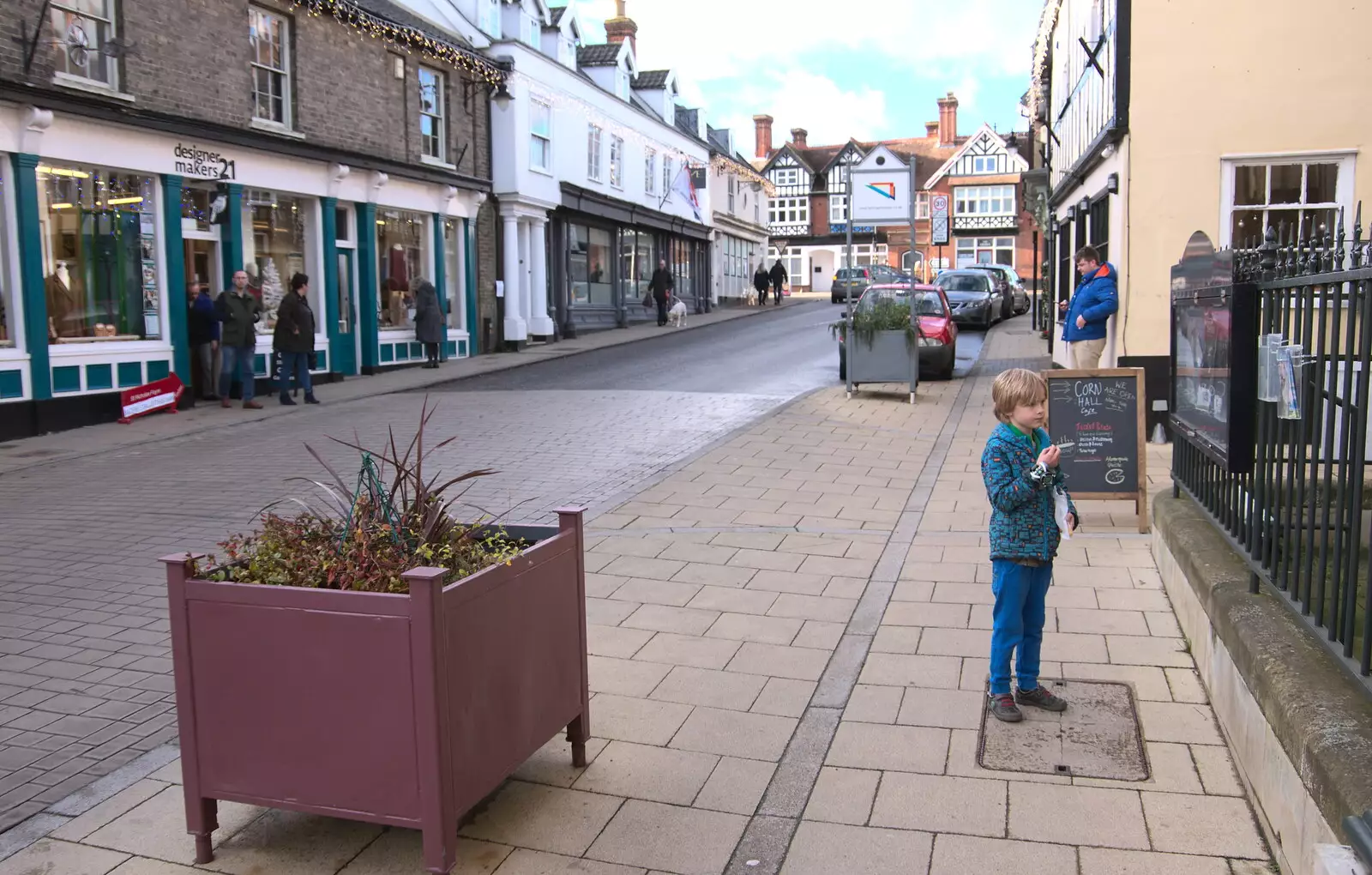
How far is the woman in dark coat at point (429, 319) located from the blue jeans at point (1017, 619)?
17.0 metres

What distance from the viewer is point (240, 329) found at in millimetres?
14758

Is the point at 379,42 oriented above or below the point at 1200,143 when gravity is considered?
above

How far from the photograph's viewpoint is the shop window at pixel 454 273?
888 inches

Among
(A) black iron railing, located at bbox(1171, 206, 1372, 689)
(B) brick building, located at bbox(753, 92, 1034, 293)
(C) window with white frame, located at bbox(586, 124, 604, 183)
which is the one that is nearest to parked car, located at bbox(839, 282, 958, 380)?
(A) black iron railing, located at bbox(1171, 206, 1372, 689)

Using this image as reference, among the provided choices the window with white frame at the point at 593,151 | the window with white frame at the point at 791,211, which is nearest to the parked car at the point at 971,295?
the window with white frame at the point at 593,151

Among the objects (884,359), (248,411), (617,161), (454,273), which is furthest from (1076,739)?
(617,161)

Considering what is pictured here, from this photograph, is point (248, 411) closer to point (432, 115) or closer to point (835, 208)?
point (432, 115)

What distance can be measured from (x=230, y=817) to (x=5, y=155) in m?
11.1

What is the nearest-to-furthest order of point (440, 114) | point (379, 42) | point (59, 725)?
1. point (59, 725)
2. point (379, 42)
3. point (440, 114)

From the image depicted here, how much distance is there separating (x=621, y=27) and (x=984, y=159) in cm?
3259

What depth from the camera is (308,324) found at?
15344 mm

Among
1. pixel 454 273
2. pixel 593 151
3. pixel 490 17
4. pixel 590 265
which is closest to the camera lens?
pixel 454 273

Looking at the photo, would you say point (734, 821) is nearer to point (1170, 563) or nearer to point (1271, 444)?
point (1271, 444)

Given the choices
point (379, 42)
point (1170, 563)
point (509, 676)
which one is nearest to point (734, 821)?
point (509, 676)
